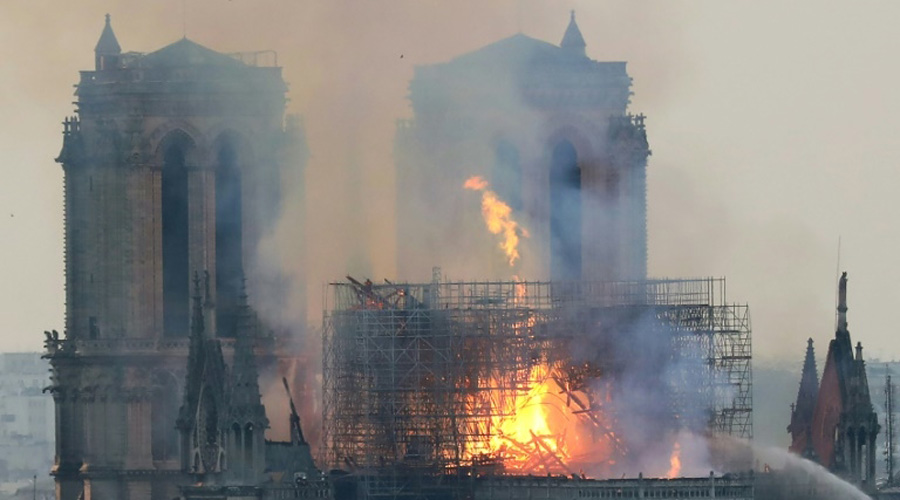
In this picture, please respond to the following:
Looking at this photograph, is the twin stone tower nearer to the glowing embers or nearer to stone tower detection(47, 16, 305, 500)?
stone tower detection(47, 16, 305, 500)

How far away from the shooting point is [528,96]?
577 ft

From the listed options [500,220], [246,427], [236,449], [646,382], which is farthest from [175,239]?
[646,382]

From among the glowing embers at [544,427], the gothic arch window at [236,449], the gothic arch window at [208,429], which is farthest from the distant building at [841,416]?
the gothic arch window at [208,429]

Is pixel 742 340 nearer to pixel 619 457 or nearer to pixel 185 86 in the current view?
pixel 619 457

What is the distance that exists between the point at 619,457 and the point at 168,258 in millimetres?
27610

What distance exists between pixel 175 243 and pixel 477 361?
2310 cm

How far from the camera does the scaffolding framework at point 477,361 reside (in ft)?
530

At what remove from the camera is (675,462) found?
163m

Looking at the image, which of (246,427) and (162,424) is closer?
(246,427)

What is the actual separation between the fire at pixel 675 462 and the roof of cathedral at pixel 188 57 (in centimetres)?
2912

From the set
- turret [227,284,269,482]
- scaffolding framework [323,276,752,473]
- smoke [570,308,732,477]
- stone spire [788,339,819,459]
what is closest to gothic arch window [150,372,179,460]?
scaffolding framework [323,276,752,473]

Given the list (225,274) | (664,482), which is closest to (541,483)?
(664,482)

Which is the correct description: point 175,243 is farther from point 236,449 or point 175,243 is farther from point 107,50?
point 236,449

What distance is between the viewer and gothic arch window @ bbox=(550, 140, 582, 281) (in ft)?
581
